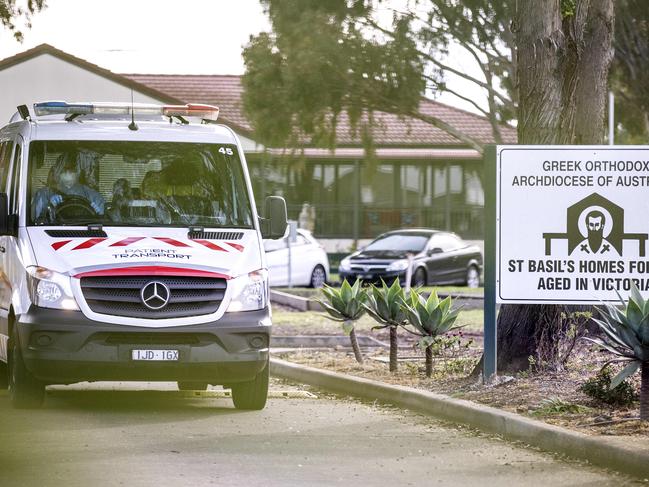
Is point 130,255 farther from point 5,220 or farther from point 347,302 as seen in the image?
point 347,302

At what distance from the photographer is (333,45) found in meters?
31.9

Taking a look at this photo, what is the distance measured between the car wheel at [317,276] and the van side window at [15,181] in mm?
20802

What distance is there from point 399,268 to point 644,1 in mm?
7675

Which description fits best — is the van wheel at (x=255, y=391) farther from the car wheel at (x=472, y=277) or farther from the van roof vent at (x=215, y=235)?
the car wheel at (x=472, y=277)

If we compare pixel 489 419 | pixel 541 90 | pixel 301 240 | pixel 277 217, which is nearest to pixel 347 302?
pixel 277 217

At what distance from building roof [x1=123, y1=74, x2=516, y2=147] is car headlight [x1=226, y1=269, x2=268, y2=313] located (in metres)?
34.8

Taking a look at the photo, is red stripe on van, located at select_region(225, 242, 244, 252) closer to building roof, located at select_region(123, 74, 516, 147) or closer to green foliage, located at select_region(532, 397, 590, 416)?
green foliage, located at select_region(532, 397, 590, 416)

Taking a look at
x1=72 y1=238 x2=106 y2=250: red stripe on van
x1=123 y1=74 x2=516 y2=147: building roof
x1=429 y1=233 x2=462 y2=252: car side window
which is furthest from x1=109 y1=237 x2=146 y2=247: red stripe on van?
x1=123 y1=74 x2=516 y2=147: building roof

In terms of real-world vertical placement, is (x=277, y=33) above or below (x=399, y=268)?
above

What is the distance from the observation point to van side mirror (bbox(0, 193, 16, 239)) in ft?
40.3

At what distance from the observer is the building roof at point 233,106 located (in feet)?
157

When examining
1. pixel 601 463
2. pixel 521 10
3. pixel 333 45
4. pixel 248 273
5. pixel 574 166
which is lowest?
pixel 601 463

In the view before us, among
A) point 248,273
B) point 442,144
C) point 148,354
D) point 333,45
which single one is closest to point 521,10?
point 248,273

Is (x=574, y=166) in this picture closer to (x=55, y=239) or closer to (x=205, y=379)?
(x=205, y=379)
